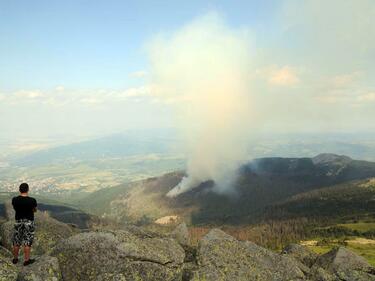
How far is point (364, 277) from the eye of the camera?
35938 mm

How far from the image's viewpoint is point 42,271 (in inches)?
1111

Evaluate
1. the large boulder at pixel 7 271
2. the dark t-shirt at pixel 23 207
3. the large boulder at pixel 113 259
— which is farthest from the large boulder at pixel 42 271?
the dark t-shirt at pixel 23 207

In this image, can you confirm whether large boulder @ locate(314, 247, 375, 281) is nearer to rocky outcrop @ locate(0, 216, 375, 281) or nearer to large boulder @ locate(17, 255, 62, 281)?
rocky outcrop @ locate(0, 216, 375, 281)

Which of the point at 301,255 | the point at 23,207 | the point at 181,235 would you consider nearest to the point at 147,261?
the point at 23,207

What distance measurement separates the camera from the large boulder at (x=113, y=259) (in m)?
30.0

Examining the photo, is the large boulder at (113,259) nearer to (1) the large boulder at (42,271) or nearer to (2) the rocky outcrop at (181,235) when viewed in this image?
(1) the large boulder at (42,271)

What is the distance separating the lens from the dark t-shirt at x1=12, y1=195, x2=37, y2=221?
30930mm

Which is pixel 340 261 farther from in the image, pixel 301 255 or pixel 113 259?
pixel 113 259

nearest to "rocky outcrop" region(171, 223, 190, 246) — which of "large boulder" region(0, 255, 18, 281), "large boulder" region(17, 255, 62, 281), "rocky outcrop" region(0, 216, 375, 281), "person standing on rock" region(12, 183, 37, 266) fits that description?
"rocky outcrop" region(0, 216, 375, 281)

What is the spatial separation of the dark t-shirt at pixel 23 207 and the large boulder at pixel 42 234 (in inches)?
276

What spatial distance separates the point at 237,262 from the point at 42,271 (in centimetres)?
1742

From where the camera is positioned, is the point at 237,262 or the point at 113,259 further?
the point at 237,262

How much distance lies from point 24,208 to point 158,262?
12717mm

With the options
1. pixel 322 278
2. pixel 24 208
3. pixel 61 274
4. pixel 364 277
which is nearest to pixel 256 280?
pixel 322 278
